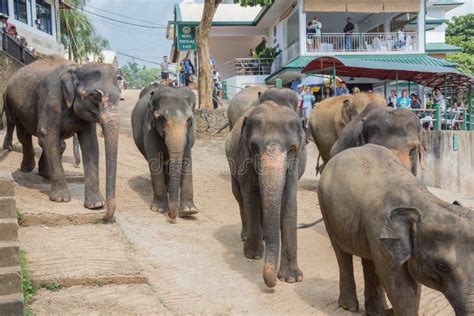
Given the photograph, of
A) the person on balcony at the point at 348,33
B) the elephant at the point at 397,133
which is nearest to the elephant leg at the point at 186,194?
the elephant at the point at 397,133

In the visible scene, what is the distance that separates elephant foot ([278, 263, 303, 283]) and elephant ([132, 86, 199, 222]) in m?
2.36

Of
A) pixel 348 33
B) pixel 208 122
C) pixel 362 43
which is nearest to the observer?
pixel 208 122

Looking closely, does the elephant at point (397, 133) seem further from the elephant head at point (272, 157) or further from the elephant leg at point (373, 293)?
the elephant leg at point (373, 293)

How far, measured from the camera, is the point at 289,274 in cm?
618

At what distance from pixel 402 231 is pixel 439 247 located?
0.28m

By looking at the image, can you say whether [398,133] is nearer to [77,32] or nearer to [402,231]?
[402,231]

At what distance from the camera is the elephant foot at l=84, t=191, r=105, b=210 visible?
24.2ft

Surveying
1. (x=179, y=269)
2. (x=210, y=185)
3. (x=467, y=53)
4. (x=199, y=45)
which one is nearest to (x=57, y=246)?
(x=179, y=269)

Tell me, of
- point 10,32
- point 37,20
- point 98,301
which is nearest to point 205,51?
point 10,32

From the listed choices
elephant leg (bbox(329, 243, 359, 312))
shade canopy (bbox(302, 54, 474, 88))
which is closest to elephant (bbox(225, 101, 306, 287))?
elephant leg (bbox(329, 243, 359, 312))

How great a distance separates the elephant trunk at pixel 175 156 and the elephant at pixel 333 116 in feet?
11.1

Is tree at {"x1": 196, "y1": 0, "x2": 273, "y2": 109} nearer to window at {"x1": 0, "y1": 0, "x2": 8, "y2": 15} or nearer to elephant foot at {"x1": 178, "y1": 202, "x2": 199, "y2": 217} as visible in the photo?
elephant foot at {"x1": 178, "y1": 202, "x2": 199, "y2": 217}

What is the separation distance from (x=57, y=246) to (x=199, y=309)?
5.47 ft

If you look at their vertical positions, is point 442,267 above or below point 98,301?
above
